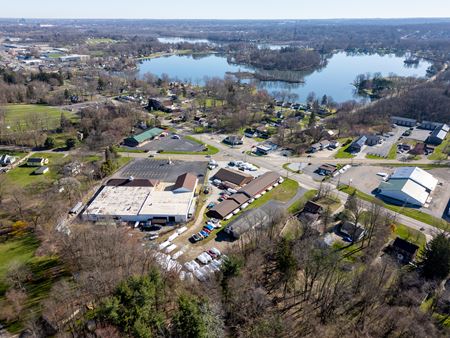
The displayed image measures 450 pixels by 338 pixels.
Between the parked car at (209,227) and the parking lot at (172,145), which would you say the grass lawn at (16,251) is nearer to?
the parked car at (209,227)

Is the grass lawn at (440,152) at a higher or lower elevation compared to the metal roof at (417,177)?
lower

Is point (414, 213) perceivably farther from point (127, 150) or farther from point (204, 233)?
point (127, 150)

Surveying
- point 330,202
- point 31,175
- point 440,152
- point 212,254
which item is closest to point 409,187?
point 330,202

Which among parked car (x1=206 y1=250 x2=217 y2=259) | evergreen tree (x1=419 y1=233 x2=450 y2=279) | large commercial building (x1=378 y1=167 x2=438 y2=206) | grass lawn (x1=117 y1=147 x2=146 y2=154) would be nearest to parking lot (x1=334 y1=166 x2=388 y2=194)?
large commercial building (x1=378 y1=167 x2=438 y2=206)

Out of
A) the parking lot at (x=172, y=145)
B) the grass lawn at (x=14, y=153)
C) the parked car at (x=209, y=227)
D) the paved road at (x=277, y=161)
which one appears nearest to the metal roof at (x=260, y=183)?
the paved road at (x=277, y=161)

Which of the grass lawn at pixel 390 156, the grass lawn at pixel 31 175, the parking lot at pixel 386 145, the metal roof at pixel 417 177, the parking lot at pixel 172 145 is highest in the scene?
the metal roof at pixel 417 177

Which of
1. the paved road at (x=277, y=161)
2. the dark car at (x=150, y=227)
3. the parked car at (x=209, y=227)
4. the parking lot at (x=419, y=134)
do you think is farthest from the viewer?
the parking lot at (x=419, y=134)

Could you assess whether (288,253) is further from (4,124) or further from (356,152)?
(4,124)

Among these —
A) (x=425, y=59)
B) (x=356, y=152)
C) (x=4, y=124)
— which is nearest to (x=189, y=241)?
(x=356, y=152)
